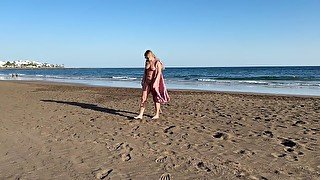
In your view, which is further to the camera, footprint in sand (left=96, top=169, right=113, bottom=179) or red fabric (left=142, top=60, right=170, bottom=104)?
red fabric (left=142, top=60, right=170, bottom=104)

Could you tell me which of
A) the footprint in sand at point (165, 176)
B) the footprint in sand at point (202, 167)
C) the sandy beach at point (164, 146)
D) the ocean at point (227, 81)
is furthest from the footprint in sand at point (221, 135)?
the ocean at point (227, 81)

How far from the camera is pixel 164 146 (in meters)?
5.29

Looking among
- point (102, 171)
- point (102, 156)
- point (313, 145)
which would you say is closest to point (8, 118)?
point (102, 156)

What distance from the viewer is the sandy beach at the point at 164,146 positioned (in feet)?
13.5

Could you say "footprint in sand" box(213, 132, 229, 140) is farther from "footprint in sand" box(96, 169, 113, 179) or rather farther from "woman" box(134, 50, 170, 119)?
"footprint in sand" box(96, 169, 113, 179)

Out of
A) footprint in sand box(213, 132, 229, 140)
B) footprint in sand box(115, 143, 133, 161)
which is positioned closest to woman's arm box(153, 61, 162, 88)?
footprint in sand box(213, 132, 229, 140)

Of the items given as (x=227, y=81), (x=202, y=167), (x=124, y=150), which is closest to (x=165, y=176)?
(x=202, y=167)

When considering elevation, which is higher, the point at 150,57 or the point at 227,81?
the point at 150,57

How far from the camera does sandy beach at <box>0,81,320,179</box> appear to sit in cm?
412

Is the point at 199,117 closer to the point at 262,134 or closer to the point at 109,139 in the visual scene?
the point at 262,134

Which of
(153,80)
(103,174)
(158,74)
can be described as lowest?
(103,174)

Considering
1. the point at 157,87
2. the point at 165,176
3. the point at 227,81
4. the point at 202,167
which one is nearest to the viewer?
the point at 165,176

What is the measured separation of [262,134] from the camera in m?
6.00

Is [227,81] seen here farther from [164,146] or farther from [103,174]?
[103,174]
